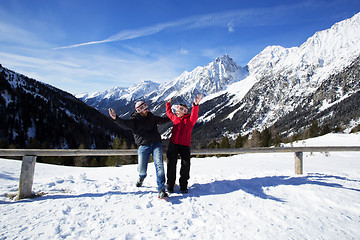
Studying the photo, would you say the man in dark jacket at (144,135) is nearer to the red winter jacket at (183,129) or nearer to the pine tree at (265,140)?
the red winter jacket at (183,129)

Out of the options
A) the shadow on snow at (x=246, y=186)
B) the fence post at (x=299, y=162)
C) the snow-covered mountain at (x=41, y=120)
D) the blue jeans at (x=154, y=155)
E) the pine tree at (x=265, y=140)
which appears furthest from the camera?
the snow-covered mountain at (x=41, y=120)

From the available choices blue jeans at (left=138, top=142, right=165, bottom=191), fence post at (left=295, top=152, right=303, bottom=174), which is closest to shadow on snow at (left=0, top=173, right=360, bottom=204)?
fence post at (left=295, top=152, right=303, bottom=174)

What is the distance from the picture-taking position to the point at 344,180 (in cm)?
611

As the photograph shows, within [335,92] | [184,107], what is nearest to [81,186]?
[184,107]

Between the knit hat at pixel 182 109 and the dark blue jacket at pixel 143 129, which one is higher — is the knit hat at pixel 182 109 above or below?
above

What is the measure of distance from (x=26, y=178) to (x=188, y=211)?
11.6 ft

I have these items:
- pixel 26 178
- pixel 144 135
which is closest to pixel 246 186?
pixel 144 135

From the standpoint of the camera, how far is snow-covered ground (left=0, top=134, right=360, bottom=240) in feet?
10.1

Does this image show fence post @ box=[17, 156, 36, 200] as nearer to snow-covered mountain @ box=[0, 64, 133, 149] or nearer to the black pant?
the black pant

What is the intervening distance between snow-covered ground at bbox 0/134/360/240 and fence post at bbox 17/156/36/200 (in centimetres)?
25

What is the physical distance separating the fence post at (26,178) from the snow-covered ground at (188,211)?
0.25 m

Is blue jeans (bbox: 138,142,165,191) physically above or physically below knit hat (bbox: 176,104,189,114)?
below

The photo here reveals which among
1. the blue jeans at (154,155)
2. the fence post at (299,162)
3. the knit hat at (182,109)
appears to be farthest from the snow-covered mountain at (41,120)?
the fence post at (299,162)

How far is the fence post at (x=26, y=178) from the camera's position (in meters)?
4.25
